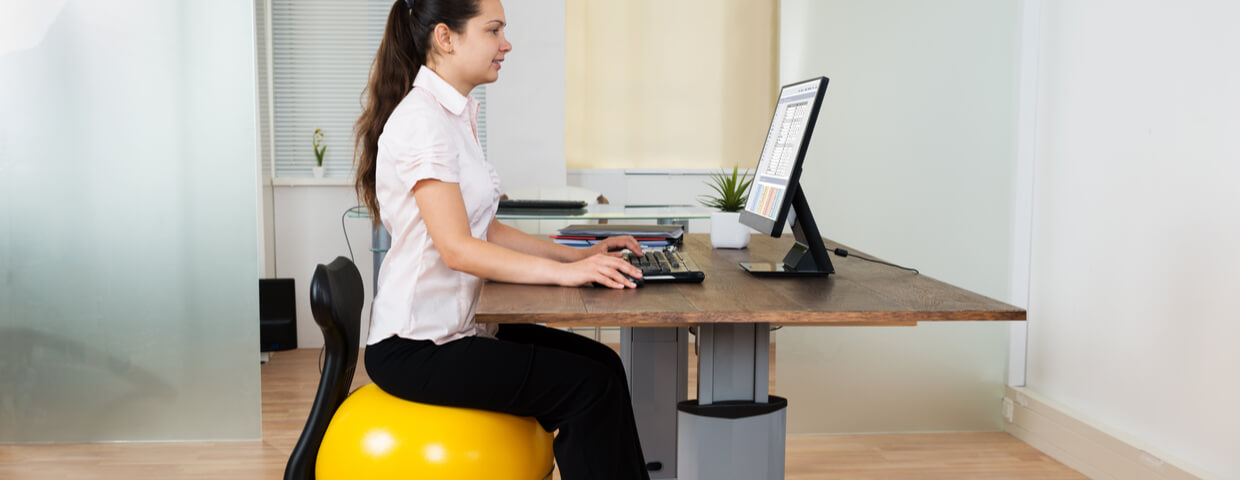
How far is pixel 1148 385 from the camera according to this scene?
101 inches

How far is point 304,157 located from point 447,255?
131 inches

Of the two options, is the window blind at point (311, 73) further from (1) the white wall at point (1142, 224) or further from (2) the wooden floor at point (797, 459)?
(1) the white wall at point (1142, 224)

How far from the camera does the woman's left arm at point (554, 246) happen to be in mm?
2020

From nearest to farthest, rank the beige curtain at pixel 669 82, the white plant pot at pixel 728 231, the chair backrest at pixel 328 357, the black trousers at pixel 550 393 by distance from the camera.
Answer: the black trousers at pixel 550 393 → the chair backrest at pixel 328 357 → the white plant pot at pixel 728 231 → the beige curtain at pixel 669 82

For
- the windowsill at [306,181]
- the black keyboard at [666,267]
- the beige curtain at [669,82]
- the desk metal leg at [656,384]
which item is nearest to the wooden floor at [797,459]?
the desk metal leg at [656,384]

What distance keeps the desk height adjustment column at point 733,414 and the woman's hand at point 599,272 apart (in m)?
0.15

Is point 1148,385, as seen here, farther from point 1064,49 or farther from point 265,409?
point 265,409

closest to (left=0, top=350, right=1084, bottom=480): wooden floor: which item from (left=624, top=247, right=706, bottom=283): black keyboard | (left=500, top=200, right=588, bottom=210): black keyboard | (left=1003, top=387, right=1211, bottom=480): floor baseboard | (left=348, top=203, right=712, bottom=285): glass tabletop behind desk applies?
(left=1003, top=387, right=1211, bottom=480): floor baseboard

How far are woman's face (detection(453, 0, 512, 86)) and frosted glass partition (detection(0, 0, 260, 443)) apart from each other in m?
1.53

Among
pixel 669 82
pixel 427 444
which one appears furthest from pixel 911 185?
pixel 427 444

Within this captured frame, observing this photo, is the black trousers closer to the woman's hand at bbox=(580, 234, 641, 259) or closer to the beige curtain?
the woman's hand at bbox=(580, 234, 641, 259)

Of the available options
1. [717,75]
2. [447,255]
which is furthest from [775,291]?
[717,75]

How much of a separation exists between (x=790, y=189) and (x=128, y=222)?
2.34 meters

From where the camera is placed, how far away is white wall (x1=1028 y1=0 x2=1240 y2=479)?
2.28 meters
